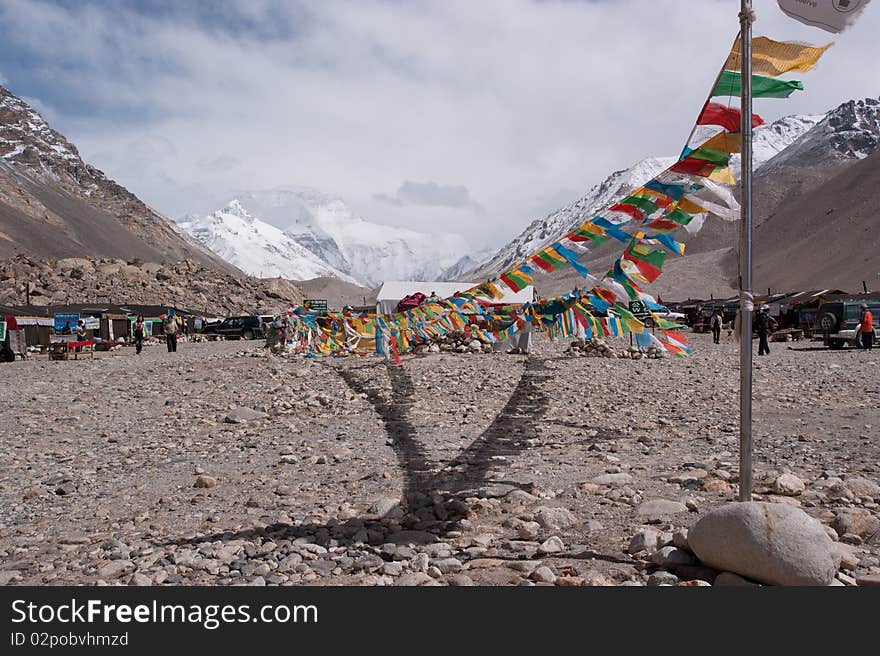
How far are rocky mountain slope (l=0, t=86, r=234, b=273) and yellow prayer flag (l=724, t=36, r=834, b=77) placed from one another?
3921 inches

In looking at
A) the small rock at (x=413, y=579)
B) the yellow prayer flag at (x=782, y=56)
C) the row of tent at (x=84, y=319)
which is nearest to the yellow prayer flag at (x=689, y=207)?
the yellow prayer flag at (x=782, y=56)

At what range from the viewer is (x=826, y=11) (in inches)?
187

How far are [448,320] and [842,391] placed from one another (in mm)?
7598

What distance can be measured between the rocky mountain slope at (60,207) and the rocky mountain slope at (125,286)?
89.3 feet

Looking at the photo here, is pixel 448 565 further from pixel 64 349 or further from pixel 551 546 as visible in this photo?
pixel 64 349

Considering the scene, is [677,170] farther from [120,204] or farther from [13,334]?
[120,204]

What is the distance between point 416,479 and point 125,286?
65.1 metres

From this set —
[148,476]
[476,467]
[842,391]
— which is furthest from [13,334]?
[842,391]

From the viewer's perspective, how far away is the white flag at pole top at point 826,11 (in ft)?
15.5

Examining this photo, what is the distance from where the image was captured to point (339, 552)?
16.1 feet

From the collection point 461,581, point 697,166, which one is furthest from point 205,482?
point 697,166

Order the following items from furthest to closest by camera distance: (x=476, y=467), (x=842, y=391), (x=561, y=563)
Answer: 1. (x=842, y=391)
2. (x=476, y=467)
3. (x=561, y=563)

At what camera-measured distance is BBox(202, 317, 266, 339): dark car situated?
45250 millimetres

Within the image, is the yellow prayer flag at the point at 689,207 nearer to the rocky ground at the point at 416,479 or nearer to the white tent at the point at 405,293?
the rocky ground at the point at 416,479
